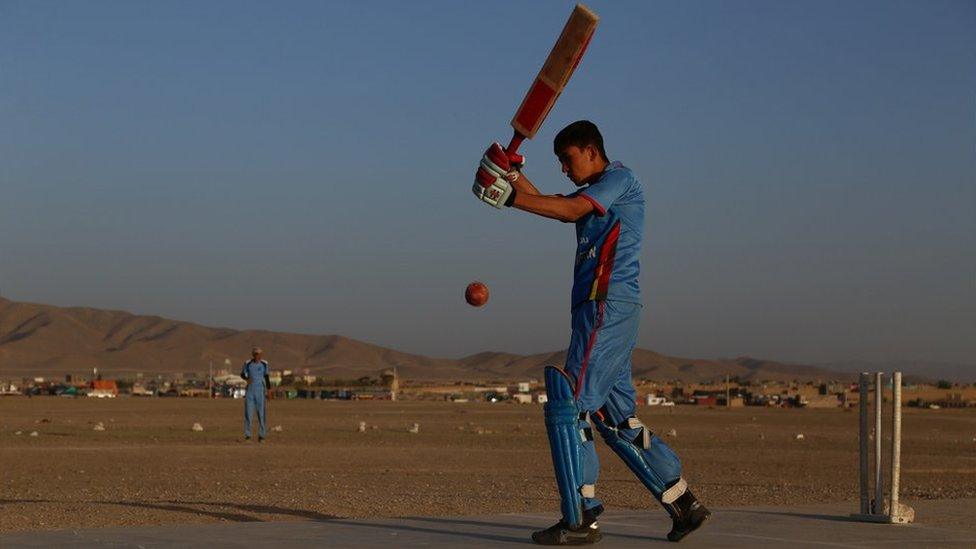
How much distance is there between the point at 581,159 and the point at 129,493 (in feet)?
27.1

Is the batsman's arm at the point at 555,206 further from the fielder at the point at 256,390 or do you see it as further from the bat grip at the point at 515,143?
the fielder at the point at 256,390

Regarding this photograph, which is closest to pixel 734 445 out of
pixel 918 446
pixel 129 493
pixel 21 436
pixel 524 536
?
pixel 918 446

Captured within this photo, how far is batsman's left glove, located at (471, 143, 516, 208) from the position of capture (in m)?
7.27

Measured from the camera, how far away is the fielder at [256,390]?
85.4 ft

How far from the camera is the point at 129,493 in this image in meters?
14.5

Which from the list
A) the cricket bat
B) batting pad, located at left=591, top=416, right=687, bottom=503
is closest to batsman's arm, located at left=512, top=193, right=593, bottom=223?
the cricket bat

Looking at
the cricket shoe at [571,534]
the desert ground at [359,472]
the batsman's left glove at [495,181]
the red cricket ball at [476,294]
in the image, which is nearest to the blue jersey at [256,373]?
the desert ground at [359,472]

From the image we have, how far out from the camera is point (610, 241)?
300 inches

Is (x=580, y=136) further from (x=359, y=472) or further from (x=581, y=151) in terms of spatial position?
(x=359, y=472)

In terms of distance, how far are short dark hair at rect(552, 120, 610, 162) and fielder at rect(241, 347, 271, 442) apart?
61.0 ft

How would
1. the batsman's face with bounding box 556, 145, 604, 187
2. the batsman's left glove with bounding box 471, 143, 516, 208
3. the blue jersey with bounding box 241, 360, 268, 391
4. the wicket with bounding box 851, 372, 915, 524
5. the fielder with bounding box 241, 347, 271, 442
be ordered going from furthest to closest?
1. the blue jersey with bounding box 241, 360, 268, 391
2. the fielder with bounding box 241, 347, 271, 442
3. the wicket with bounding box 851, 372, 915, 524
4. the batsman's face with bounding box 556, 145, 604, 187
5. the batsman's left glove with bounding box 471, 143, 516, 208

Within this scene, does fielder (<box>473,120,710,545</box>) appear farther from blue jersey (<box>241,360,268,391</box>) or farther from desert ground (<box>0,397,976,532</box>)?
blue jersey (<box>241,360,268,391</box>)

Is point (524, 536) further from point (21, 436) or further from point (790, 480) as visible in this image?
point (21, 436)

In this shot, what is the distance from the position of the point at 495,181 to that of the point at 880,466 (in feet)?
11.0
